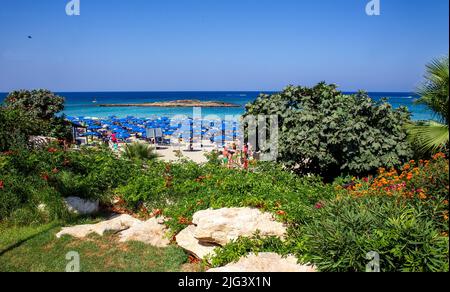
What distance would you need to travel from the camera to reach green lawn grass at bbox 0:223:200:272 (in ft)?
16.9

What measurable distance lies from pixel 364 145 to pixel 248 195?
133 inches

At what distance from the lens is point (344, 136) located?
796 centimetres

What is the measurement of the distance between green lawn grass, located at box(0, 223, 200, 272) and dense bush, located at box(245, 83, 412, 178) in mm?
4084

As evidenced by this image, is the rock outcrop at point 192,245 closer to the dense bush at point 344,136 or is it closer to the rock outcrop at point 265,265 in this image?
the rock outcrop at point 265,265

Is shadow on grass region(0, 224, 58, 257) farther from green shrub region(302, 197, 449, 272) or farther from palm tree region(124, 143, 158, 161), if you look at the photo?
green shrub region(302, 197, 449, 272)

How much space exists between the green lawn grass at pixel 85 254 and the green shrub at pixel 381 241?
75.3 inches

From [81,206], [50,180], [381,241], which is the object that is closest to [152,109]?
[50,180]

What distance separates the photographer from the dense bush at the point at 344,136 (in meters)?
8.02

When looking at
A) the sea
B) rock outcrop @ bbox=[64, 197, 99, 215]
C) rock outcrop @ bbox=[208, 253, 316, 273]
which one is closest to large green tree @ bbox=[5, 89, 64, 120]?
the sea

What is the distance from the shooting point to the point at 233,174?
Answer: 8188 millimetres

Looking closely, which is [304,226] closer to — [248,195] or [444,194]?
[248,195]

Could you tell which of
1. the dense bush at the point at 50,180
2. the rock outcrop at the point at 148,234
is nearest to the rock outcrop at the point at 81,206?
the dense bush at the point at 50,180

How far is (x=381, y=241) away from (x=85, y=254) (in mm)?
4184
